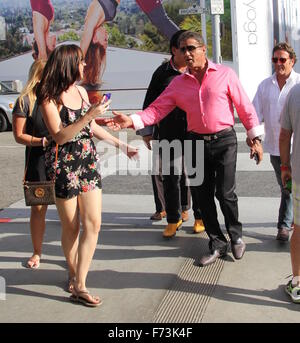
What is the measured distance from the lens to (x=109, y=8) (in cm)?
1969

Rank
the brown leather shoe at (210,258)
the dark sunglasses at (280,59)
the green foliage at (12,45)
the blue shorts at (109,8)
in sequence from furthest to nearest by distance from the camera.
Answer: the green foliage at (12,45)
the blue shorts at (109,8)
the dark sunglasses at (280,59)
the brown leather shoe at (210,258)

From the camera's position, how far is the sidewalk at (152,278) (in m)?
3.99

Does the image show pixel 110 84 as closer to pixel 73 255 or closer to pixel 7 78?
pixel 7 78

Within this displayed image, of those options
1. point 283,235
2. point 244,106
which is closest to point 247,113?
point 244,106

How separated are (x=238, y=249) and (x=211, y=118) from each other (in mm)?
1179

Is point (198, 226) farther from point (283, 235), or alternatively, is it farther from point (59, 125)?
point (59, 125)

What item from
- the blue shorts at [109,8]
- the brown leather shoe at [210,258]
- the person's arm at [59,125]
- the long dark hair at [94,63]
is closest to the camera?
the person's arm at [59,125]

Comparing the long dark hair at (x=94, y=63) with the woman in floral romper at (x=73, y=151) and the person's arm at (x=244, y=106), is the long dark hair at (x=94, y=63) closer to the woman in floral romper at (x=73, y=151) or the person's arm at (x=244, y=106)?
the person's arm at (x=244, y=106)

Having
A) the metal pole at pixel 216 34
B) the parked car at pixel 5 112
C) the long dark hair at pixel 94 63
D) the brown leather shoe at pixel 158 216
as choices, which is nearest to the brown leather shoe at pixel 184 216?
the brown leather shoe at pixel 158 216

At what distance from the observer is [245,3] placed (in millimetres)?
15570

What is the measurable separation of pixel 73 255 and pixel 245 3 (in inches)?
504

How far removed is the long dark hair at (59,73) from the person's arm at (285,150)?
1519 mm
